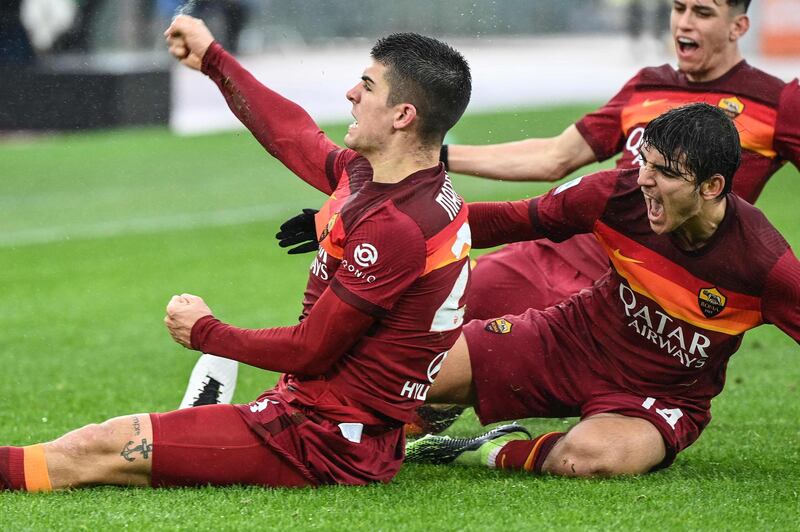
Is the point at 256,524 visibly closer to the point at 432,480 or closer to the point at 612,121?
the point at 432,480

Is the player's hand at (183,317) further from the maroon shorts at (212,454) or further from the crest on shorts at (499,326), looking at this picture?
the crest on shorts at (499,326)

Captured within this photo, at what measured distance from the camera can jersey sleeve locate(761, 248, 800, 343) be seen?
4.48m

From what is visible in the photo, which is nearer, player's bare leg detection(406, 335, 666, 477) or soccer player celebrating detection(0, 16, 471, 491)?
soccer player celebrating detection(0, 16, 471, 491)

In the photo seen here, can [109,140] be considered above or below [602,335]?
below

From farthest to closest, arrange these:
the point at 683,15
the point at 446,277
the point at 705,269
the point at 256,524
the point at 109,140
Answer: the point at 109,140
the point at 683,15
the point at 705,269
the point at 446,277
the point at 256,524

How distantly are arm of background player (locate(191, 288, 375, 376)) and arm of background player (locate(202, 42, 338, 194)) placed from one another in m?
0.91

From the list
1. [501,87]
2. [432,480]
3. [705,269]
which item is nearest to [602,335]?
[705,269]

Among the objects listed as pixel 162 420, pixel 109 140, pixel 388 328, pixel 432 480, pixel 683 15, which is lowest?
pixel 109 140

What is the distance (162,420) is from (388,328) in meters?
0.82

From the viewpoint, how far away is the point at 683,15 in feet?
18.9

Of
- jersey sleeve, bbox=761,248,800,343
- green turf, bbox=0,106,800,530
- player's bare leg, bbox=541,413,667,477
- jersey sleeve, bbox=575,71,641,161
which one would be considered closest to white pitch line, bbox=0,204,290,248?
green turf, bbox=0,106,800,530

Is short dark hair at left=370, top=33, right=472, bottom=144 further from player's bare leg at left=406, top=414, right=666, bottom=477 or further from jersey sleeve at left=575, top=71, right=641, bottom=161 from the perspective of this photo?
jersey sleeve at left=575, top=71, right=641, bottom=161

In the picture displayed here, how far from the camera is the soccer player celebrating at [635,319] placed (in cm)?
452

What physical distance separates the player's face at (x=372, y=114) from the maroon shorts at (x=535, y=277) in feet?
5.53
